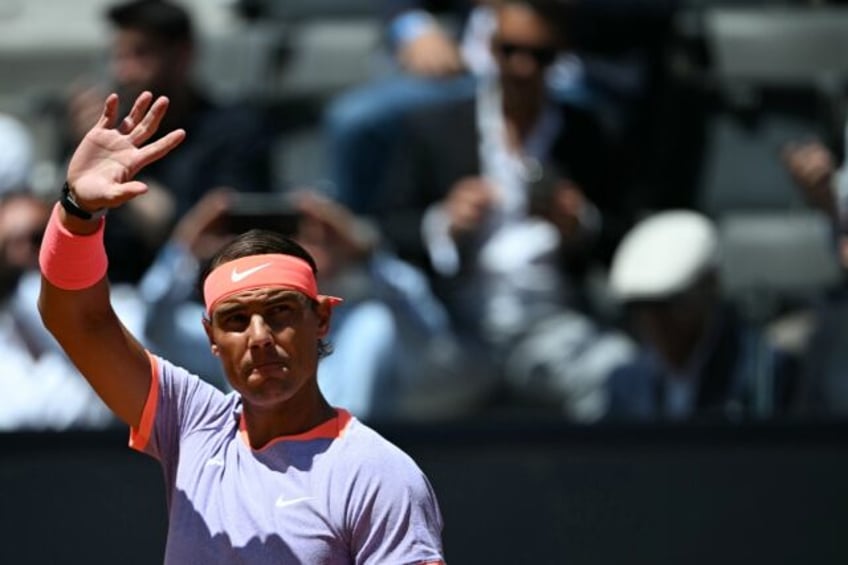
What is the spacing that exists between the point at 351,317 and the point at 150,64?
1117 millimetres

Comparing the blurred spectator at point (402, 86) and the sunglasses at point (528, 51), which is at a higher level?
the sunglasses at point (528, 51)

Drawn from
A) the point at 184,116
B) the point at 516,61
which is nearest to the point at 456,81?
the point at 516,61

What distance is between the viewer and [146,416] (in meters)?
3.02

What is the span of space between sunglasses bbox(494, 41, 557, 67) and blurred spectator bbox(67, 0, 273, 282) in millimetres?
807

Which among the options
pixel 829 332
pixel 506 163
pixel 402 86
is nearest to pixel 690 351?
pixel 829 332

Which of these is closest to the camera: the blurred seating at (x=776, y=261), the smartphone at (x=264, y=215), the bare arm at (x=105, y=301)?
the bare arm at (x=105, y=301)

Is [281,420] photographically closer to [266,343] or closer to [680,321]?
[266,343]

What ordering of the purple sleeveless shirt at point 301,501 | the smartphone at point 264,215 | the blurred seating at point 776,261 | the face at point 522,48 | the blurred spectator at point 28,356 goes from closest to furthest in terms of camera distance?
the purple sleeveless shirt at point 301,501 < the smartphone at point 264,215 < the blurred spectator at point 28,356 < the blurred seating at point 776,261 < the face at point 522,48

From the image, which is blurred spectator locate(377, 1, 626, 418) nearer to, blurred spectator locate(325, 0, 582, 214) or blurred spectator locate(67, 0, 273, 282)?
blurred spectator locate(325, 0, 582, 214)

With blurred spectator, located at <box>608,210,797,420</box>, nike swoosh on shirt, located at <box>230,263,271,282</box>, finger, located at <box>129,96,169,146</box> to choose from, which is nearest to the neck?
nike swoosh on shirt, located at <box>230,263,271,282</box>

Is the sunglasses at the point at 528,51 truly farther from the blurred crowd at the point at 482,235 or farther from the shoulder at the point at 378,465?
the shoulder at the point at 378,465

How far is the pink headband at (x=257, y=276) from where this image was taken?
114 inches

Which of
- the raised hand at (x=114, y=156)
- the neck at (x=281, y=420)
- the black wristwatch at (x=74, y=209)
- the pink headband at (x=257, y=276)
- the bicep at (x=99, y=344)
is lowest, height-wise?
the neck at (x=281, y=420)

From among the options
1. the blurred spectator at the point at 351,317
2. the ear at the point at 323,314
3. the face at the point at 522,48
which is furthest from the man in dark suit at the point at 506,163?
the ear at the point at 323,314
